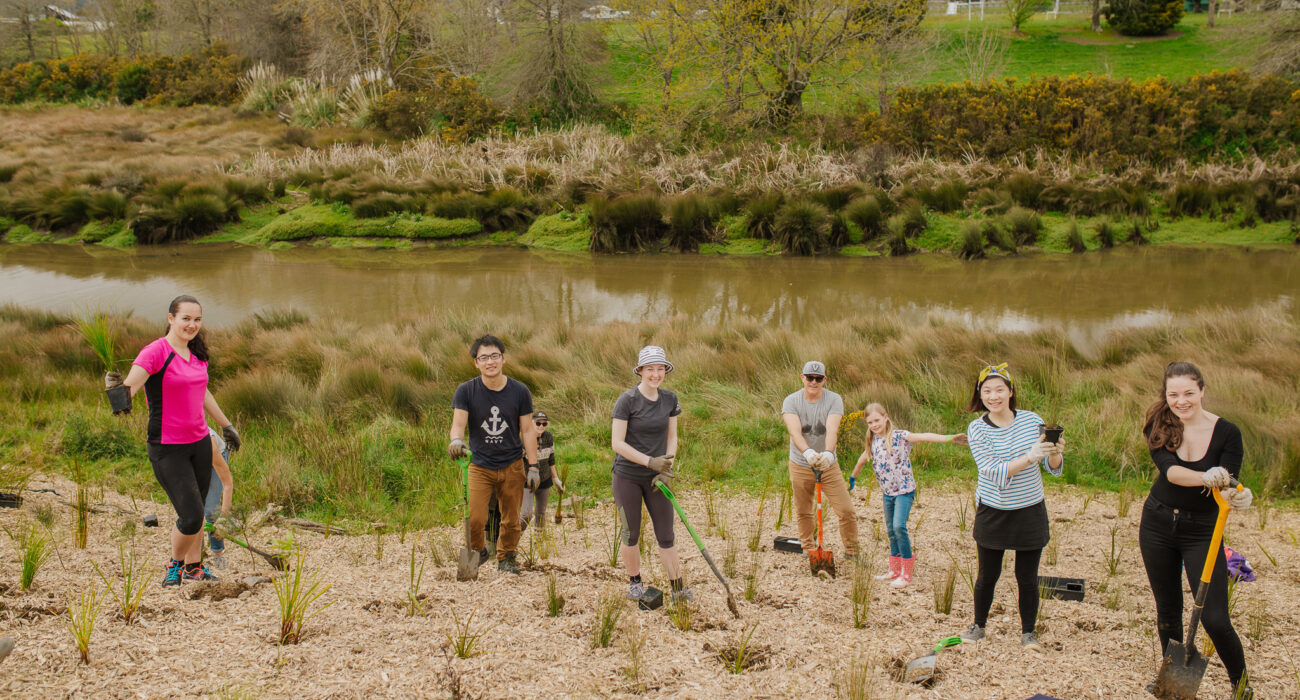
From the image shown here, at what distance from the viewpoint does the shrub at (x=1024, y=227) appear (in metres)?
18.1

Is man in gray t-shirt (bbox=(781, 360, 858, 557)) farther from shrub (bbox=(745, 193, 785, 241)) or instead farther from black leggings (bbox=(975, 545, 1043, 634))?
shrub (bbox=(745, 193, 785, 241))

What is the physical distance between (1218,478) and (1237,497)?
11 centimetres

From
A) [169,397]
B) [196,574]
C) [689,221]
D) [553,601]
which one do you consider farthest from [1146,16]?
[196,574]

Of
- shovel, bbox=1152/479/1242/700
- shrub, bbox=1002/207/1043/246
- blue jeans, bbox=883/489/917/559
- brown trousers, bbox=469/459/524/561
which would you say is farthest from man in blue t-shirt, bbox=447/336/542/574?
shrub, bbox=1002/207/1043/246

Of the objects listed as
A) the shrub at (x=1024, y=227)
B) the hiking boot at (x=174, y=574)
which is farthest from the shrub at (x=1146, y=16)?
the hiking boot at (x=174, y=574)

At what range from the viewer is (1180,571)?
409 centimetres

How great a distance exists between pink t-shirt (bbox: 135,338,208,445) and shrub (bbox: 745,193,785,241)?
1531 centimetres

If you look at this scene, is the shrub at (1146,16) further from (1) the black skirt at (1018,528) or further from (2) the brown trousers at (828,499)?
(1) the black skirt at (1018,528)

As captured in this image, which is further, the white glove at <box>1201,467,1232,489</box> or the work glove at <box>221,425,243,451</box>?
the work glove at <box>221,425,243,451</box>

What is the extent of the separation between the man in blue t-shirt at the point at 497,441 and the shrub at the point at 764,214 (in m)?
14.4

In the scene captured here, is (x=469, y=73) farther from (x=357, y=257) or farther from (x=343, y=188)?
(x=357, y=257)

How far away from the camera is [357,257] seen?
20.1 meters

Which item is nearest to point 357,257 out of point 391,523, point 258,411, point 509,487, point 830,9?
point 258,411

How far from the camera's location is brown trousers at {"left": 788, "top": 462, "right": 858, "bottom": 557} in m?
5.52
